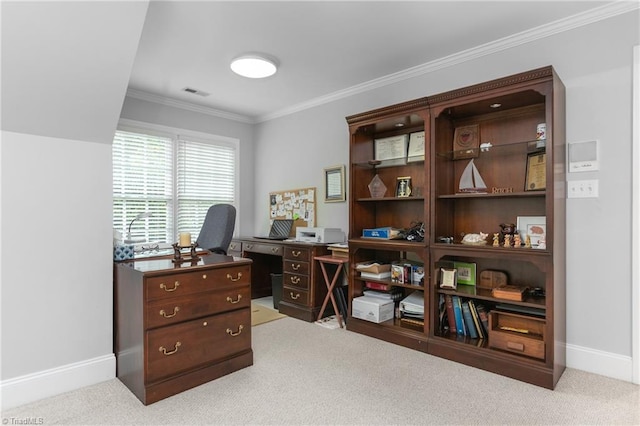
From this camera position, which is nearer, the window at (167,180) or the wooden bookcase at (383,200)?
the wooden bookcase at (383,200)

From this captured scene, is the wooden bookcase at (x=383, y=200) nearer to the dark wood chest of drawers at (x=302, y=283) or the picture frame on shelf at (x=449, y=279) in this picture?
the picture frame on shelf at (x=449, y=279)

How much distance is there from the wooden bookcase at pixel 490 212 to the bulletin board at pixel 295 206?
42.4 inches

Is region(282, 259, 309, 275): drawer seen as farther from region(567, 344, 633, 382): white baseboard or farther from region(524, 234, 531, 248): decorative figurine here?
region(567, 344, 633, 382): white baseboard

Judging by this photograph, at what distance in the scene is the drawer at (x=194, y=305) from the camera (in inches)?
81.7

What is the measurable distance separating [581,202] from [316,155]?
8.93 ft

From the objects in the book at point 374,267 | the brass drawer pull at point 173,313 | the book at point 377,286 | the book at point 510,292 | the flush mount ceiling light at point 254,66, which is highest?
the flush mount ceiling light at point 254,66

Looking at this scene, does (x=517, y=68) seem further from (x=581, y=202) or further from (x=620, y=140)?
(x=581, y=202)

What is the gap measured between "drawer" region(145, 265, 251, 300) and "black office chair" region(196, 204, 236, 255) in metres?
1.04

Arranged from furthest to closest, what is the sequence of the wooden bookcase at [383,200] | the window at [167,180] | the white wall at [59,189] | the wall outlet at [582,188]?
1. the window at [167,180]
2. the wooden bookcase at [383,200]
3. the wall outlet at [582,188]
4. the white wall at [59,189]

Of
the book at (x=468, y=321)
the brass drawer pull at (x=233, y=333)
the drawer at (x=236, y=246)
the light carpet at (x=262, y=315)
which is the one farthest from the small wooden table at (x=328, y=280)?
the drawer at (x=236, y=246)

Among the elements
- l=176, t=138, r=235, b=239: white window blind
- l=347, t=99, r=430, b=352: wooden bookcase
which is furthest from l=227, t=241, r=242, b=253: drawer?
l=347, t=99, r=430, b=352: wooden bookcase

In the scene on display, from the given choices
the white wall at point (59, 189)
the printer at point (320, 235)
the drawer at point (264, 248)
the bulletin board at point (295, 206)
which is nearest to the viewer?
the white wall at point (59, 189)

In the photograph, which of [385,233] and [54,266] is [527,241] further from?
[54,266]

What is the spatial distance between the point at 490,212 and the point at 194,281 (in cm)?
231
